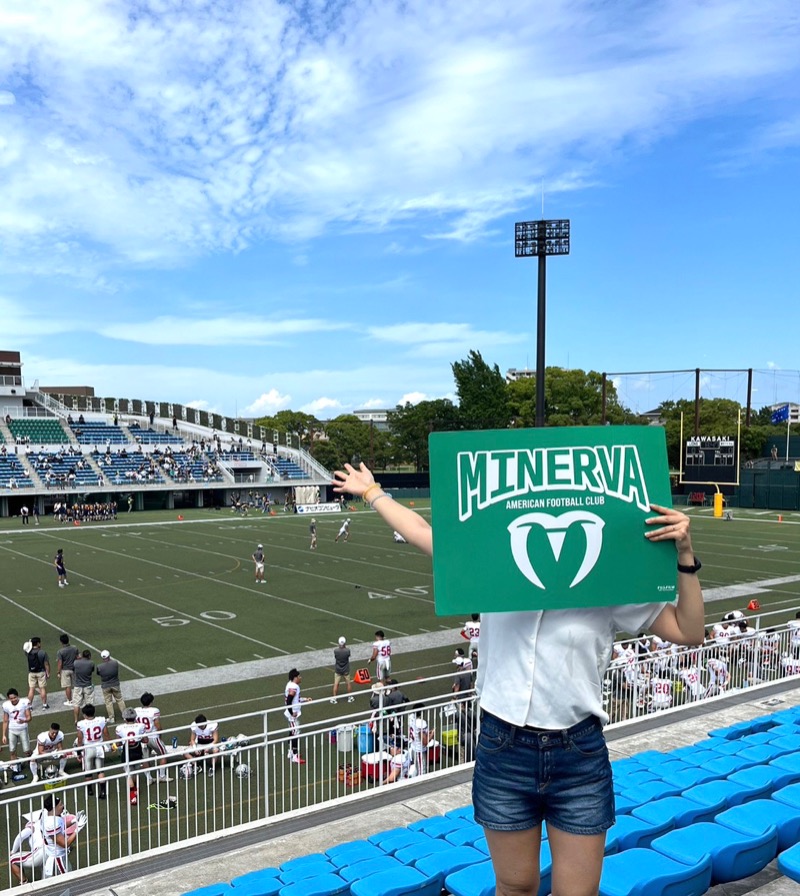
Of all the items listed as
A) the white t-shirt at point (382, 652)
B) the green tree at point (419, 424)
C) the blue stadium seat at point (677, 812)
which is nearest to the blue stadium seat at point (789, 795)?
the blue stadium seat at point (677, 812)

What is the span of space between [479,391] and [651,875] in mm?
79582

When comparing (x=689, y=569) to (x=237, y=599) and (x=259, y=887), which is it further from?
(x=237, y=599)

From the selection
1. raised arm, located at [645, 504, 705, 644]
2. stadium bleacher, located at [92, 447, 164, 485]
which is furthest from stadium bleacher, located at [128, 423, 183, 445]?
raised arm, located at [645, 504, 705, 644]

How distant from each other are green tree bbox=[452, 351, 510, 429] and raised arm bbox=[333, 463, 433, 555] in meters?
79.1

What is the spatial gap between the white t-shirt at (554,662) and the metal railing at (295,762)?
521cm

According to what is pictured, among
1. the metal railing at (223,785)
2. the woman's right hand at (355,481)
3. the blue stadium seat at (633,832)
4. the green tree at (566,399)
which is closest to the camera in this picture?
the woman's right hand at (355,481)

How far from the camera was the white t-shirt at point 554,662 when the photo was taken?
2.73 meters

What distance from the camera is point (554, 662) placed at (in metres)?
2.77

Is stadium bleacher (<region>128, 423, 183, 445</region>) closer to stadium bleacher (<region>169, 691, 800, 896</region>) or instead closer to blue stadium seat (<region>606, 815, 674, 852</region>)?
stadium bleacher (<region>169, 691, 800, 896</region>)

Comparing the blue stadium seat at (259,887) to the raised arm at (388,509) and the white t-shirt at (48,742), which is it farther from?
the white t-shirt at (48,742)

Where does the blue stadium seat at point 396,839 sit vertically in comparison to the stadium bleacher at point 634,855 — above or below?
below

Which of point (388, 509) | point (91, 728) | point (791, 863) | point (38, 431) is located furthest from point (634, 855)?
point (38, 431)

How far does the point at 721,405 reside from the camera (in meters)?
84.6

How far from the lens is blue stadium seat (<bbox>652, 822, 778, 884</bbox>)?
4708mm
